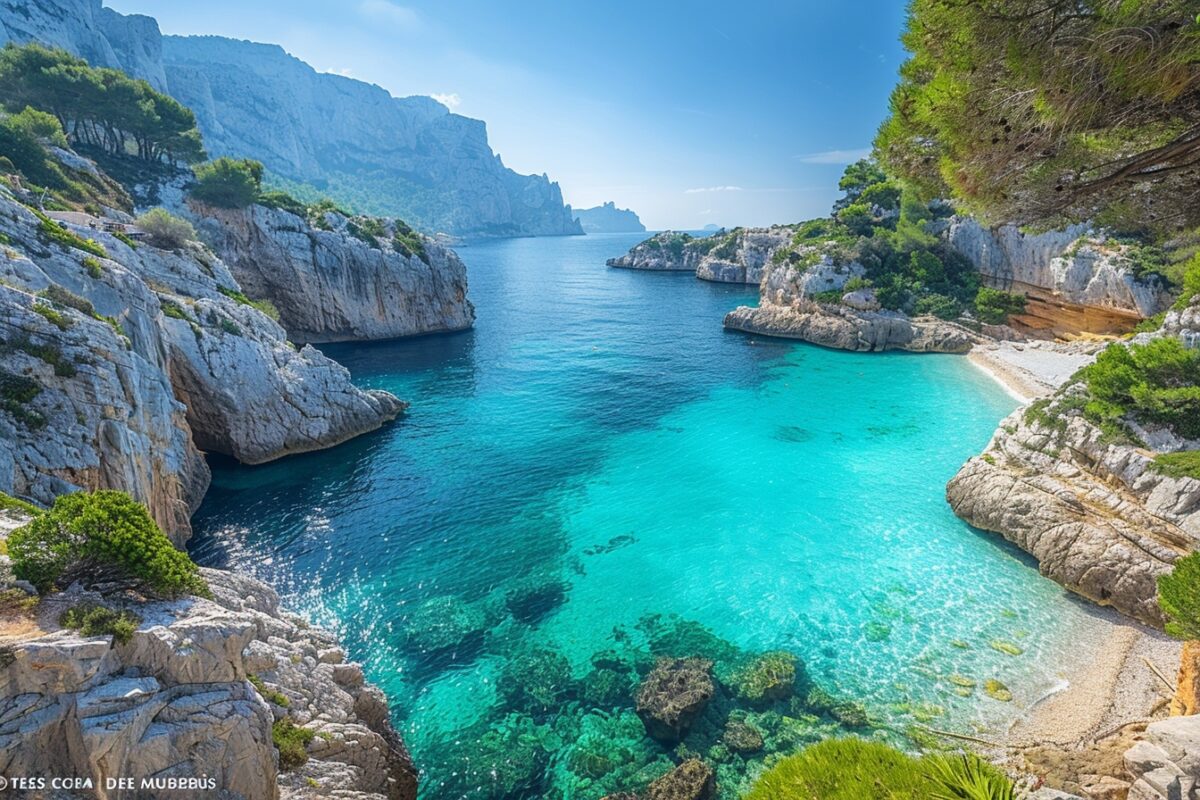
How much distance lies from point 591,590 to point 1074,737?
14209mm

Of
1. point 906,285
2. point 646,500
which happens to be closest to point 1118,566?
point 646,500

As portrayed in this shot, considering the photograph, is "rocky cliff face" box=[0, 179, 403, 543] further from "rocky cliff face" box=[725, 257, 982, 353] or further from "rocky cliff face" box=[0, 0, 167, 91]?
"rocky cliff face" box=[0, 0, 167, 91]

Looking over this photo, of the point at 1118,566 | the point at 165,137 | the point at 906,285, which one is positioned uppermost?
the point at 165,137

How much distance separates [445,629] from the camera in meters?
17.2

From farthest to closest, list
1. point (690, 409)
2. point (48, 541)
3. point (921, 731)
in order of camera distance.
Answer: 1. point (690, 409)
2. point (921, 731)
3. point (48, 541)

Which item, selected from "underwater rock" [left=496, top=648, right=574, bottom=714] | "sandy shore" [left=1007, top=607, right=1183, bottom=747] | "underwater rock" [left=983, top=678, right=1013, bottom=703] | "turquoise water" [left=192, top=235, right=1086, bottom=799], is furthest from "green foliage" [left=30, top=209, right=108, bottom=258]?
"sandy shore" [left=1007, top=607, right=1183, bottom=747]

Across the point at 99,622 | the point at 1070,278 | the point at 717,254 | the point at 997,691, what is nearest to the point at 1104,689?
the point at 997,691

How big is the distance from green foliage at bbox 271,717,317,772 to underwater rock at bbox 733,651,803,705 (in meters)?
11.3

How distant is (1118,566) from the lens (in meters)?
17.1

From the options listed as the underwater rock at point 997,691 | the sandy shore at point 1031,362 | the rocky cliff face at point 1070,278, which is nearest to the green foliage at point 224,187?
the underwater rock at point 997,691

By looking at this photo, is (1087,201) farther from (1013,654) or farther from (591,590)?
(591,590)

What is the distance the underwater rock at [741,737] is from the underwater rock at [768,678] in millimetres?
1001

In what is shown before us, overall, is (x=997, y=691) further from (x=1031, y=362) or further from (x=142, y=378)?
(x=1031, y=362)

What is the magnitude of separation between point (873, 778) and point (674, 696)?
8211mm
